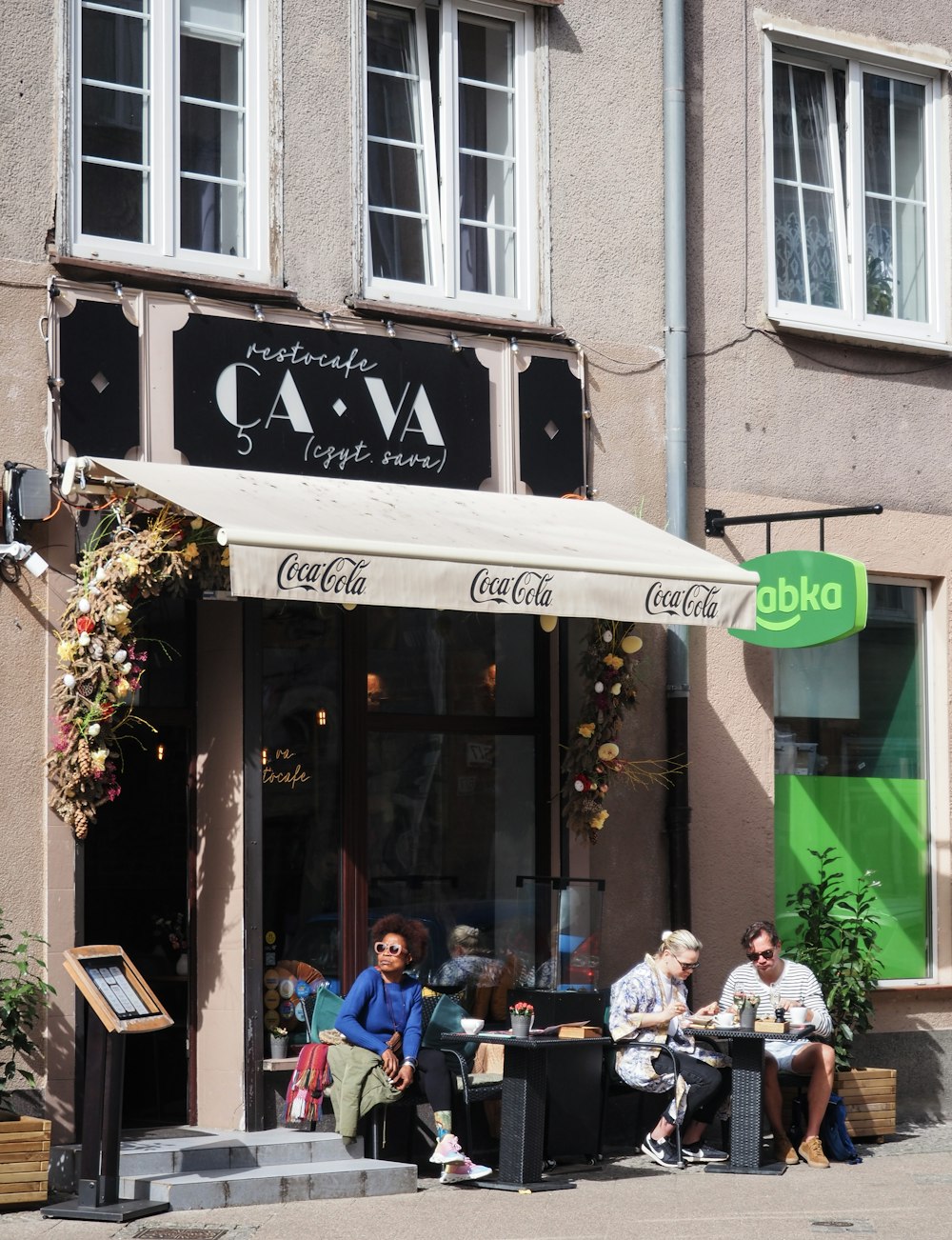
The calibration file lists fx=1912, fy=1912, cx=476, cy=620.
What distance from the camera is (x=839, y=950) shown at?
36.7ft

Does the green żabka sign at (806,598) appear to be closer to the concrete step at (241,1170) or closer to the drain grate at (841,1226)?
the drain grate at (841,1226)

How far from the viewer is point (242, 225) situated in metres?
10.2

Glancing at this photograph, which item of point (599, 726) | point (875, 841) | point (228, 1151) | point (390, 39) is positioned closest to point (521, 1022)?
point (228, 1151)

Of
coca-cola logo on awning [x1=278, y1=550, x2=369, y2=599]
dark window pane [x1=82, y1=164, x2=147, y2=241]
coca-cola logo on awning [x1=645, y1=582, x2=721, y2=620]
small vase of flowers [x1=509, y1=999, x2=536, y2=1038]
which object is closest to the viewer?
coca-cola logo on awning [x1=278, y1=550, x2=369, y2=599]

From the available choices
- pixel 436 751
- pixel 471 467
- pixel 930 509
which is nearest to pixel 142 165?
pixel 471 467

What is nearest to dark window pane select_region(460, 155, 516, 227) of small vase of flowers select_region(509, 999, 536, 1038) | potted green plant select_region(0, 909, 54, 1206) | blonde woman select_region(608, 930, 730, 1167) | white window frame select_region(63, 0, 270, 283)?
white window frame select_region(63, 0, 270, 283)

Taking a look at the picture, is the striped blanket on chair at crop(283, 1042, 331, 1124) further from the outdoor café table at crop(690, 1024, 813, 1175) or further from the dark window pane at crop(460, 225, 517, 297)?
the dark window pane at crop(460, 225, 517, 297)

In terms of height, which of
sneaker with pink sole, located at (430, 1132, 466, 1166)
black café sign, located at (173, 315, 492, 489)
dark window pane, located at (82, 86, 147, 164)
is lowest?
sneaker with pink sole, located at (430, 1132, 466, 1166)

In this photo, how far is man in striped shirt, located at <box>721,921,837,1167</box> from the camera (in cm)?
1011

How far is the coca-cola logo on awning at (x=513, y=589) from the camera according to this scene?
29.6 ft

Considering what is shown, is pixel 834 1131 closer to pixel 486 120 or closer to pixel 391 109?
pixel 486 120

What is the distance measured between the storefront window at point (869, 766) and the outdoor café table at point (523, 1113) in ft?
9.44

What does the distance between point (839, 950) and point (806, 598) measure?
6.99 ft

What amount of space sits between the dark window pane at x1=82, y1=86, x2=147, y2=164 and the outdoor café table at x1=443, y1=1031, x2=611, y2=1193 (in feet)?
15.9
